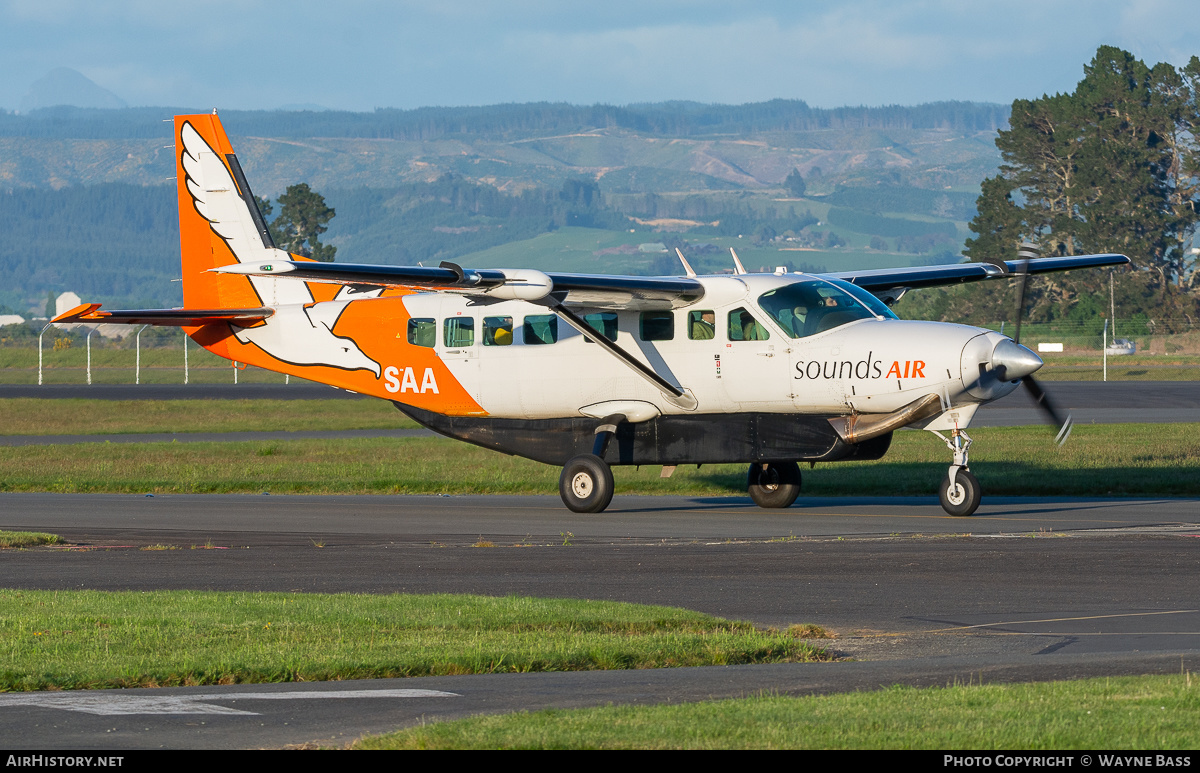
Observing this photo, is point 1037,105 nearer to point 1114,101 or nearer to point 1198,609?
point 1114,101

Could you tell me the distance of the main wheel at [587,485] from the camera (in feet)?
72.0

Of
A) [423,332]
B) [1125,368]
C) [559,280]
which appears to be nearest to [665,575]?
[559,280]

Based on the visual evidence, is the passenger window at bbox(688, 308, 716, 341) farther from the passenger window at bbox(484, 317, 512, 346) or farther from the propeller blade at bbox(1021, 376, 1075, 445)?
the propeller blade at bbox(1021, 376, 1075, 445)

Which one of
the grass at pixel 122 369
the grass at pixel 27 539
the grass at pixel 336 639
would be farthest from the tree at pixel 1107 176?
the grass at pixel 336 639

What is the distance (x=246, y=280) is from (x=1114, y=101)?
91019 mm

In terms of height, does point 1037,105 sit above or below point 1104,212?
above

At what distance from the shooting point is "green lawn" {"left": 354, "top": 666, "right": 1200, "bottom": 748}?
6.96 m

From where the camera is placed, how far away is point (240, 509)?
906 inches

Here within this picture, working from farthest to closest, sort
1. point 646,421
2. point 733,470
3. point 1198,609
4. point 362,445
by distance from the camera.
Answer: point 362,445
point 733,470
point 646,421
point 1198,609

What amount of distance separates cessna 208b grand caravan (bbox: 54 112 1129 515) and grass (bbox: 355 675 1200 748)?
38.7 ft

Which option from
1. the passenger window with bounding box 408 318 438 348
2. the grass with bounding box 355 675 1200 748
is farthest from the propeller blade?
the grass with bounding box 355 675 1200 748

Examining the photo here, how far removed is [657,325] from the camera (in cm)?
2217

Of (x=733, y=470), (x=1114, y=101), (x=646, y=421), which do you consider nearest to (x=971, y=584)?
(x=646, y=421)

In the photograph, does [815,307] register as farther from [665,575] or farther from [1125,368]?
[1125,368]
